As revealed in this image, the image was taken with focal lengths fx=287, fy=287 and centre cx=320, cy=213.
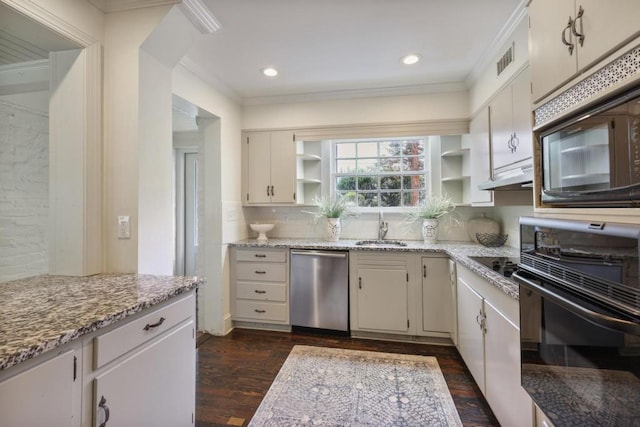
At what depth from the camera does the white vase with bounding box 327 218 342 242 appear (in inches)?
131

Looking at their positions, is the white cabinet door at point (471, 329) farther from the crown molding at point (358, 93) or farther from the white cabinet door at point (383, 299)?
the crown molding at point (358, 93)

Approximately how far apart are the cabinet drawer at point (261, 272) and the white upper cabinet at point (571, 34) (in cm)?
252

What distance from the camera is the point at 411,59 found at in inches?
98.5

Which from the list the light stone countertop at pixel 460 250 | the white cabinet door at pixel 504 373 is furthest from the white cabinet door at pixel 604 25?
the white cabinet door at pixel 504 373

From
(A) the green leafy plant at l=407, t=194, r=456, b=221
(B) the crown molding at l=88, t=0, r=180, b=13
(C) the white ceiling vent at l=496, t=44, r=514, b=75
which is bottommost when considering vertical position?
(A) the green leafy plant at l=407, t=194, r=456, b=221

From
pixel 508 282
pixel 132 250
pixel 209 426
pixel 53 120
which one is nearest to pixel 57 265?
pixel 132 250

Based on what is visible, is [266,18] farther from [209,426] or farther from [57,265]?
[209,426]

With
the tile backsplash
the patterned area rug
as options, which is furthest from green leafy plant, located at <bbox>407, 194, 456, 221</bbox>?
the patterned area rug

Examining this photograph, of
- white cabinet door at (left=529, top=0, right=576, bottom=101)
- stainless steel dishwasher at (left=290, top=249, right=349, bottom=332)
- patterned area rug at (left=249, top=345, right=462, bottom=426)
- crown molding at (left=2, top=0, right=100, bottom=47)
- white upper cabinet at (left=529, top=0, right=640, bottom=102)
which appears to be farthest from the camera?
stainless steel dishwasher at (left=290, top=249, right=349, bottom=332)

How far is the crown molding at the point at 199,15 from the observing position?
1674 millimetres

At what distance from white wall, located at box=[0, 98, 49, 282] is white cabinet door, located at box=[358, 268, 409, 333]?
269 cm

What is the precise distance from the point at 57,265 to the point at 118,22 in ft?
4.69

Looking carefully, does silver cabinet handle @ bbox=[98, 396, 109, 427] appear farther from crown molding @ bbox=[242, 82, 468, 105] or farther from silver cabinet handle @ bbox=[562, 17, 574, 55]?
crown molding @ bbox=[242, 82, 468, 105]

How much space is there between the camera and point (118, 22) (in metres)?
1.67
